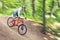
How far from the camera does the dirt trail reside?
51.9ft

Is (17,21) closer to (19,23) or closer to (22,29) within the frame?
(19,23)

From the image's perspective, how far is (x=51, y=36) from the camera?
2245cm

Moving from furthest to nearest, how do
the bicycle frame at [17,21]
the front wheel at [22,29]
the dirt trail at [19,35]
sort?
the bicycle frame at [17,21] → the front wheel at [22,29] → the dirt trail at [19,35]

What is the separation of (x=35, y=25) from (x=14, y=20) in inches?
256

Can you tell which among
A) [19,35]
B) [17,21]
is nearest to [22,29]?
[19,35]

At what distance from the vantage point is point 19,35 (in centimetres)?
1733

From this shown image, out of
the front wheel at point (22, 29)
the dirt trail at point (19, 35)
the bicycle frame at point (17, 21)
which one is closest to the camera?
the dirt trail at point (19, 35)

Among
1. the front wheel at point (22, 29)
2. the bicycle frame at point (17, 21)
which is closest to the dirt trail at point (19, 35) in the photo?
the front wheel at point (22, 29)

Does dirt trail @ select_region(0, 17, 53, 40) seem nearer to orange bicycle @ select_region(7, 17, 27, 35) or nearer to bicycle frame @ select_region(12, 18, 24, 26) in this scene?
orange bicycle @ select_region(7, 17, 27, 35)

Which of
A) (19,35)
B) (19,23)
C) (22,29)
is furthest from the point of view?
(19,23)

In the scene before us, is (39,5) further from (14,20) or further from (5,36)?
(5,36)

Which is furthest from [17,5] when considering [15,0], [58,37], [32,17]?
[58,37]

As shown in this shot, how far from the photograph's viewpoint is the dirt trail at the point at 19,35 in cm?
1581

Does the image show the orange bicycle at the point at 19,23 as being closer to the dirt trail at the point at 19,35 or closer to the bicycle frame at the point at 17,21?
the bicycle frame at the point at 17,21
